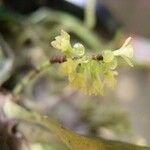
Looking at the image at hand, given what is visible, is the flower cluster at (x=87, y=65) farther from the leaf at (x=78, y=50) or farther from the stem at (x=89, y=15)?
the stem at (x=89, y=15)

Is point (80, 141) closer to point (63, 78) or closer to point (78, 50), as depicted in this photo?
point (78, 50)

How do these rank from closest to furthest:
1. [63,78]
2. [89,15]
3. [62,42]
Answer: [62,42], [63,78], [89,15]

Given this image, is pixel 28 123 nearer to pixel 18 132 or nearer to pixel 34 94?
pixel 18 132

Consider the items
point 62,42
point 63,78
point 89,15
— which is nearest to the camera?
point 62,42

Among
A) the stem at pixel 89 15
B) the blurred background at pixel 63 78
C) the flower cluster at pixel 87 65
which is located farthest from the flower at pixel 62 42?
the stem at pixel 89 15

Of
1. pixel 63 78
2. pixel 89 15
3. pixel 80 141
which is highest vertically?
pixel 89 15

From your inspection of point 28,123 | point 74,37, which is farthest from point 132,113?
point 28,123

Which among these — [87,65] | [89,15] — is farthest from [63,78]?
[87,65]

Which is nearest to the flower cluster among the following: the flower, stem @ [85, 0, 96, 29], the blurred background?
the flower

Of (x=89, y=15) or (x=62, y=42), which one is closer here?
(x=62, y=42)
